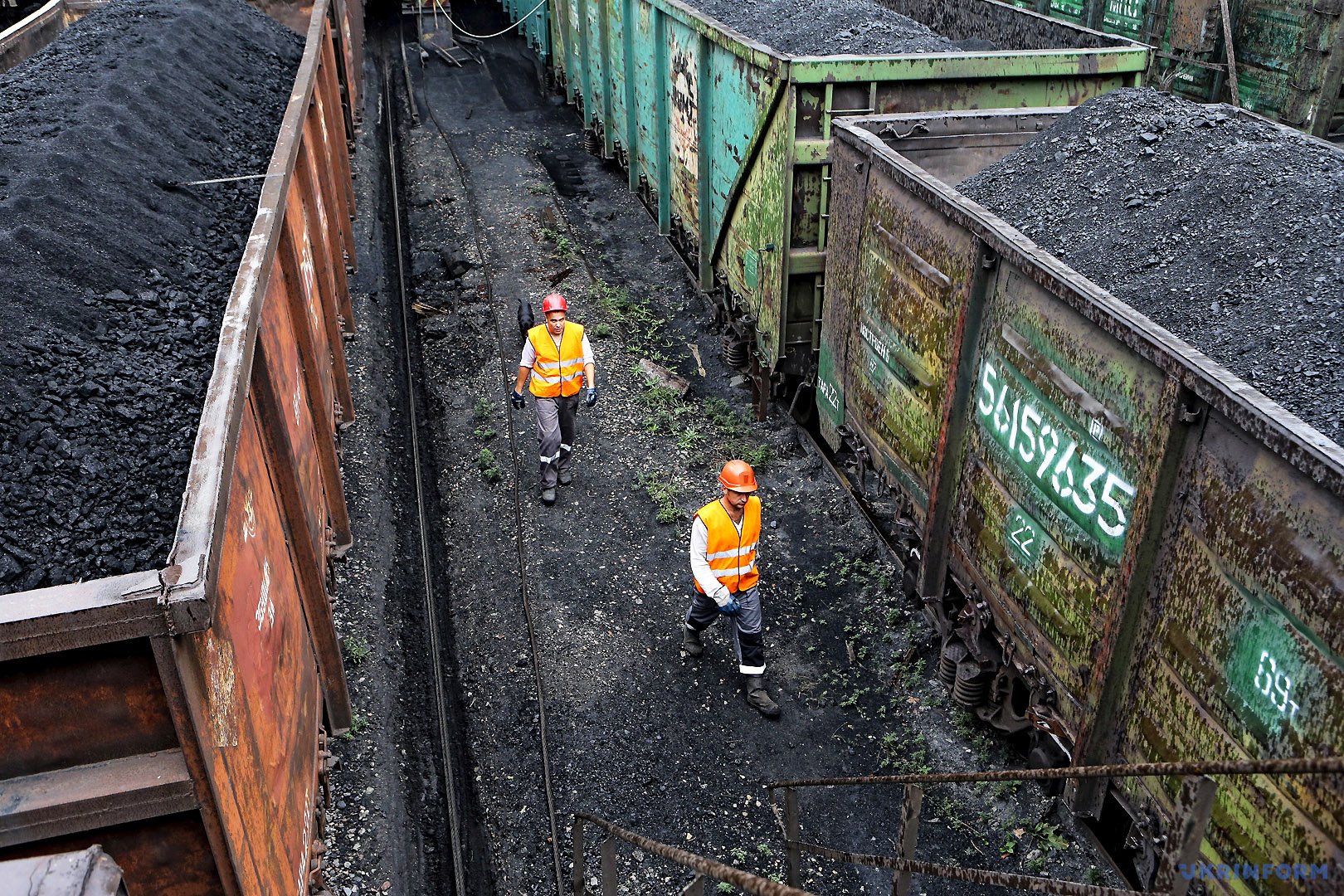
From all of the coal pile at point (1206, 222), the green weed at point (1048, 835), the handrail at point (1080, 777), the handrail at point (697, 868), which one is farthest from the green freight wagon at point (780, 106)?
the handrail at point (697, 868)

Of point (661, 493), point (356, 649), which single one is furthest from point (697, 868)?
point (661, 493)

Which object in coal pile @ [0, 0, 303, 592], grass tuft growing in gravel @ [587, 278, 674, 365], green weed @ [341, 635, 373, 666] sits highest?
coal pile @ [0, 0, 303, 592]

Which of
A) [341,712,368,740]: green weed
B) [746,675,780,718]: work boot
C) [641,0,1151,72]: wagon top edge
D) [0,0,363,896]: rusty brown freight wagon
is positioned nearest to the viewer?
[0,0,363,896]: rusty brown freight wagon

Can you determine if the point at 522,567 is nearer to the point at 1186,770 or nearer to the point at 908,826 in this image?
the point at 908,826

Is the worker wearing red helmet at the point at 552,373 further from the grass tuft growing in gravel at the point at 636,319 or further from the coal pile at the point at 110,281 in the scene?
the coal pile at the point at 110,281

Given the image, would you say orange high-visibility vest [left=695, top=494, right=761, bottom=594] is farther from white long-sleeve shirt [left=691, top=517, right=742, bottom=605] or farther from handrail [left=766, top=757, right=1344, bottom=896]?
handrail [left=766, top=757, right=1344, bottom=896]

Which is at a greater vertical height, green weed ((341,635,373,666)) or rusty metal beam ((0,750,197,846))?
rusty metal beam ((0,750,197,846))

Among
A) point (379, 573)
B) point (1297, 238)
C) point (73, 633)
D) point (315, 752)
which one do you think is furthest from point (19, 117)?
point (1297, 238)

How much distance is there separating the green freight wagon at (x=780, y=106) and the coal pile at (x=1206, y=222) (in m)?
1.21

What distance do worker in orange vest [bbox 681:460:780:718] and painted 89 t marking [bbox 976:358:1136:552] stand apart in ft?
4.22

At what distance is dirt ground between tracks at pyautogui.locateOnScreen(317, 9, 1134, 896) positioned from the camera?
4855mm

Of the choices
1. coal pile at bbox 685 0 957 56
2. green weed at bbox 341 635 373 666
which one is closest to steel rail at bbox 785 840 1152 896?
green weed at bbox 341 635 373 666

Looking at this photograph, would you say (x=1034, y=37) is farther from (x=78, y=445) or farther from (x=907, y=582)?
(x=78, y=445)

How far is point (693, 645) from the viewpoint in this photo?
19.8 ft
